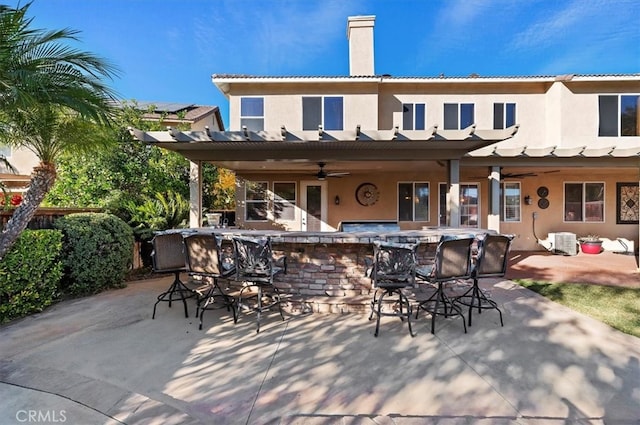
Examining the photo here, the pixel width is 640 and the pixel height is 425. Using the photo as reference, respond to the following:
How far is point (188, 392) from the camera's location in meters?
2.79

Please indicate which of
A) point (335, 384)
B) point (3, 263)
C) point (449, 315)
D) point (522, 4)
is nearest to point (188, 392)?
point (335, 384)

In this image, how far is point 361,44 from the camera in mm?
11375

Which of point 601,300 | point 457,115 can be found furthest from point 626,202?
point 601,300

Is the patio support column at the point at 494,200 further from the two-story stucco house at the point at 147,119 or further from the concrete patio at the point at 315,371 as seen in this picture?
the two-story stucco house at the point at 147,119

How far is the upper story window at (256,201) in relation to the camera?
1155 centimetres

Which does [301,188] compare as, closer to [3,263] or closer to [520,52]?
[3,263]

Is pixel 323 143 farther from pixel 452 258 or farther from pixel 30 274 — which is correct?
pixel 30 274

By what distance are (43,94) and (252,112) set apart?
7.33 m

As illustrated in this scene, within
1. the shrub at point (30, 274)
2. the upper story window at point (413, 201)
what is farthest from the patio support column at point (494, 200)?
the shrub at point (30, 274)

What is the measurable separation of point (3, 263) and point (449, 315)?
627 cm

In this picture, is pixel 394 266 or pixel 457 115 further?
pixel 457 115

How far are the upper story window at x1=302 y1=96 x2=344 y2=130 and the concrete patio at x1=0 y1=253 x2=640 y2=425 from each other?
Result: 7610 millimetres

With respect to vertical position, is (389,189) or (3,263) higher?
(389,189)

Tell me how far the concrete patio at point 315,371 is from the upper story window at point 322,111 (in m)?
7.61
